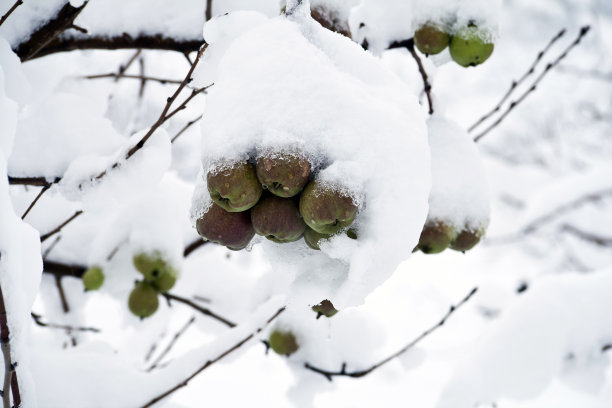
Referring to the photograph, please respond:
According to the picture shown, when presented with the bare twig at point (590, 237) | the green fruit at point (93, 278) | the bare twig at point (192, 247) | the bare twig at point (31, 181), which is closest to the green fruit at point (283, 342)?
the bare twig at point (192, 247)

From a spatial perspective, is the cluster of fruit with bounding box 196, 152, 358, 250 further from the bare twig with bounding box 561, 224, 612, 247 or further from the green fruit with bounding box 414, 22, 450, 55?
the bare twig with bounding box 561, 224, 612, 247

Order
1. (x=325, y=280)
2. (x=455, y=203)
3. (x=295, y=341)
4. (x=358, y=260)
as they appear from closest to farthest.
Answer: (x=358, y=260) → (x=325, y=280) → (x=455, y=203) → (x=295, y=341)

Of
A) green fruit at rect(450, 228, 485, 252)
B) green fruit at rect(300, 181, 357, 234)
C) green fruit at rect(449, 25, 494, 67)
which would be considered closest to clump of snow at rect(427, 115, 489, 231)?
green fruit at rect(450, 228, 485, 252)

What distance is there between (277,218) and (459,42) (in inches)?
34.0

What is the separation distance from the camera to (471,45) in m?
1.29

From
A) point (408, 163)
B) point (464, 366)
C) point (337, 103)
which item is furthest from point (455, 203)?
point (464, 366)

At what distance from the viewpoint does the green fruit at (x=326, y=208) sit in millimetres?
743

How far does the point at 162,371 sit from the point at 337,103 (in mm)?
950

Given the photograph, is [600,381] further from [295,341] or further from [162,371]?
[162,371]

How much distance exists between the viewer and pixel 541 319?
2107 mm

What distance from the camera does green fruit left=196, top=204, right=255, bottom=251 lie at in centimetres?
86

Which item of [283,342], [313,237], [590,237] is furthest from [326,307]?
[590,237]

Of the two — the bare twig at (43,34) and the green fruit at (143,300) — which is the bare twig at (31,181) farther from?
the green fruit at (143,300)

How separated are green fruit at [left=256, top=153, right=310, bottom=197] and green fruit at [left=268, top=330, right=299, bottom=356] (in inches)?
44.8
